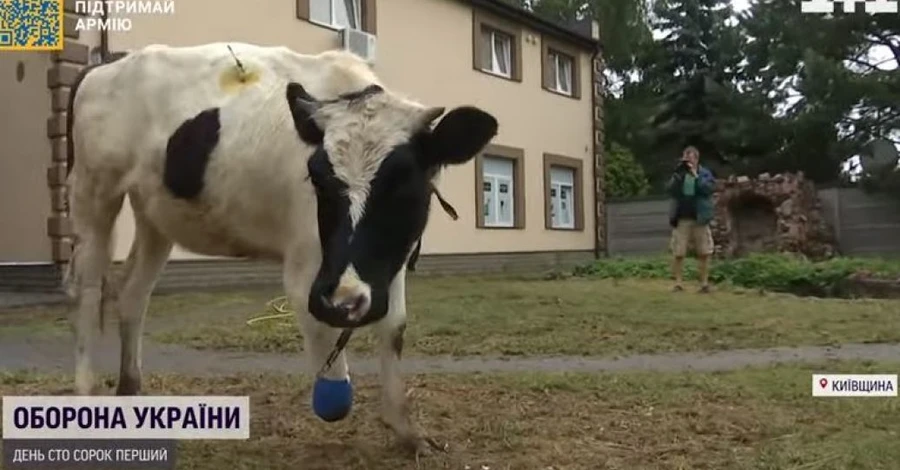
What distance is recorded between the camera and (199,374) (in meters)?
6.45

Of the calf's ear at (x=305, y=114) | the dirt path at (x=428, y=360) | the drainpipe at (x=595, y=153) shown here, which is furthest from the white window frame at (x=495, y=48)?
the calf's ear at (x=305, y=114)

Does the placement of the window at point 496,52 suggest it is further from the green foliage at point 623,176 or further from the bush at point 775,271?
the green foliage at point 623,176

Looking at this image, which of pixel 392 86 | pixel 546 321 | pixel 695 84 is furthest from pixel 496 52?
pixel 695 84

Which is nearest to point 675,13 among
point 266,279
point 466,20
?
point 466,20

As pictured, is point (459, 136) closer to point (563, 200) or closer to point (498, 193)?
point (498, 193)

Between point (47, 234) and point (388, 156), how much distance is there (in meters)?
4.76

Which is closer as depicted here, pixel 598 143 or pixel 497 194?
pixel 497 194

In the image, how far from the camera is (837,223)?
63.4ft

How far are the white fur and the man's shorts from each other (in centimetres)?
819

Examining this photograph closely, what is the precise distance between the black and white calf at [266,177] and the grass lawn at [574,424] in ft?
1.49

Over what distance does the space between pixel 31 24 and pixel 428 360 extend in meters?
3.44

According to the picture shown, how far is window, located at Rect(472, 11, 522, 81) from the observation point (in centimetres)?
893

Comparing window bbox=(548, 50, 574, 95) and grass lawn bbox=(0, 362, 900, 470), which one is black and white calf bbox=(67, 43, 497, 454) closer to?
grass lawn bbox=(0, 362, 900, 470)
